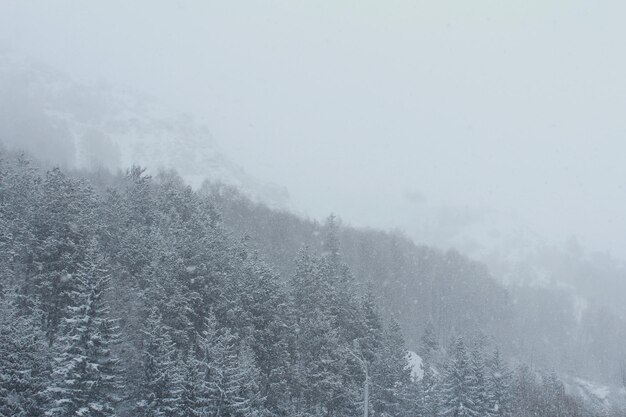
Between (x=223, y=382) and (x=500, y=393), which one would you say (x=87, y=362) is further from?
(x=500, y=393)

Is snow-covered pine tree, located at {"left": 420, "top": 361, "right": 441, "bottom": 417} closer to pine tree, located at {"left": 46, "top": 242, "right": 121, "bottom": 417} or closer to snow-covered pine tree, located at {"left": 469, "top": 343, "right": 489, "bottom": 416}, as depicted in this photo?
snow-covered pine tree, located at {"left": 469, "top": 343, "right": 489, "bottom": 416}

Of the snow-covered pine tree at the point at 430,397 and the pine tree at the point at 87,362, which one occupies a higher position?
the pine tree at the point at 87,362

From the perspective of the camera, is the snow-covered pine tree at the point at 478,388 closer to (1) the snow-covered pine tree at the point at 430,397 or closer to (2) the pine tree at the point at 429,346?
(1) the snow-covered pine tree at the point at 430,397

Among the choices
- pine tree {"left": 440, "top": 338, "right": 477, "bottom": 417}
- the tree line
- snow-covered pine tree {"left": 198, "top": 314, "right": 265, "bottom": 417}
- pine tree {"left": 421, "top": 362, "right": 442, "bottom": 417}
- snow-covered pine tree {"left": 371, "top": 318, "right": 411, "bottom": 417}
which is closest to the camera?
the tree line

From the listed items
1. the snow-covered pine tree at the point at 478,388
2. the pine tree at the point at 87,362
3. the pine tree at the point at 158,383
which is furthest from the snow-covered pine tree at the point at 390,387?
the pine tree at the point at 87,362

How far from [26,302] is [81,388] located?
1398 cm

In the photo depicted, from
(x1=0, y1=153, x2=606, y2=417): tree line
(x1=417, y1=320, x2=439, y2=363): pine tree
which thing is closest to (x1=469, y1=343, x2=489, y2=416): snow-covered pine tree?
(x1=0, y1=153, x2=606, y2=417): tree line

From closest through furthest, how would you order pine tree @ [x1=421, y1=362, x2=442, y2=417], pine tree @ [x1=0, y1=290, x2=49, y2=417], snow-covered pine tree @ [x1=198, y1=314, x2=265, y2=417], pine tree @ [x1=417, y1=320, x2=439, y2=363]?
pine tree @ [x1=0, y1=290, x2=49, y2=417] < snow-covered pine tree @ [x1=198, y1=314, x2=265, y2=417] < pine tree @ [x1=421, y1=362, x2=442, y2=417] < pine tree @ [x1=417, y1=320, x2=439, y2=363]

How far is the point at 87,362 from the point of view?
2586 cm

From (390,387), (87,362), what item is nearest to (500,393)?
(390,387)

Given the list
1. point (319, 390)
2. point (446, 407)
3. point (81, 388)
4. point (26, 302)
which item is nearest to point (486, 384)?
point (446, 407)

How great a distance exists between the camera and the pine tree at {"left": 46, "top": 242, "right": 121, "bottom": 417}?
24.9 m

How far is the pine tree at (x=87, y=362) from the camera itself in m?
24.9

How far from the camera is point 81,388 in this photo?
25.7 metres
